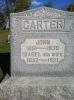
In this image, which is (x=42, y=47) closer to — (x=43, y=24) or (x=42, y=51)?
(x=42, y=51)

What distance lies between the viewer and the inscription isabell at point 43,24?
4574mm

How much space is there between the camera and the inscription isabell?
457 cm

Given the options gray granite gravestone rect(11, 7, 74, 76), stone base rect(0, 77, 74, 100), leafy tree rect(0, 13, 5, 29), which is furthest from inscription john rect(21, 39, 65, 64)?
leafy tree rect(0, 13, 5, 29)

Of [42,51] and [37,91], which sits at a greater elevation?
[42,51]

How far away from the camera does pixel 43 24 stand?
181 inches

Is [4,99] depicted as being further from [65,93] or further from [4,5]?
[4,5]

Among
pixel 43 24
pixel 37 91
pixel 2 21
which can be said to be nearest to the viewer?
pixel 37 91

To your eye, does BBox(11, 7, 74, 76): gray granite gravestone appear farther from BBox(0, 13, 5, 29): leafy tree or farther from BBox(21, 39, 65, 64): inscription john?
BBox(0, 13, 5, 29): leafy tree

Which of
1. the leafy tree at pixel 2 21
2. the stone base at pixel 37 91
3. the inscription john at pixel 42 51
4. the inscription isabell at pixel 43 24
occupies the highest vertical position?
the inscription isabell at pixel 43 24

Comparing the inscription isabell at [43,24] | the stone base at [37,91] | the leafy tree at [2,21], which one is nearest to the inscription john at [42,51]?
the inscription isabell at [43,24]

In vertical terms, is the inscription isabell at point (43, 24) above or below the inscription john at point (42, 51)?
above

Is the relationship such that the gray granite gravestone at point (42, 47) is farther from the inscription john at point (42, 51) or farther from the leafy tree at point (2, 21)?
the leafy tree at point (2, 21)

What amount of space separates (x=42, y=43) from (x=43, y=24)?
309 mm

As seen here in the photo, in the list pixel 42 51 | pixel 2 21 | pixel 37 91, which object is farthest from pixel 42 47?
pixel 2 21
